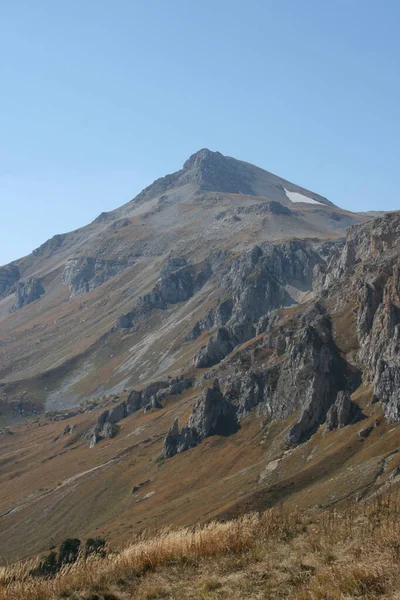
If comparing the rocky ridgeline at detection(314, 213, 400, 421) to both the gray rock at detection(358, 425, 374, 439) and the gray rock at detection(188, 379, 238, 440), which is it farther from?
the gray rock at detection(188, 379, 238, 440)

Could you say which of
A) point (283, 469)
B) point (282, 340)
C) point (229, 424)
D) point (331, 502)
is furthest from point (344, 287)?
point (331, 502)

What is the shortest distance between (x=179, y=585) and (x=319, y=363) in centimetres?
13549

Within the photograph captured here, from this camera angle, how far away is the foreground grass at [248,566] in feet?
35.9

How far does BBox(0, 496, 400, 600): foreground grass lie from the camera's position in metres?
A: 10.9

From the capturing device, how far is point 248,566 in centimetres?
1268

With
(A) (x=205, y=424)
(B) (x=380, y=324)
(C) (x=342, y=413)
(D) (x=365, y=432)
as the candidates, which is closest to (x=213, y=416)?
(A) (x=205, y=424)

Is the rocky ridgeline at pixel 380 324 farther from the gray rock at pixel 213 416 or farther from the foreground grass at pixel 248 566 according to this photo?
the foreground grass at pixel 248 566

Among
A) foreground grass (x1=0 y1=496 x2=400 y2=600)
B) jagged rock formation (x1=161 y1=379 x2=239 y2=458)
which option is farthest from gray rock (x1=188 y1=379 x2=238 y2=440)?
foreground grass (x1=0 y1=496 x2=400 y2=600)

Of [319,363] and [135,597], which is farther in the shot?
[319,363]

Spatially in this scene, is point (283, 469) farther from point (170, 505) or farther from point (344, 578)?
point (344, 578)

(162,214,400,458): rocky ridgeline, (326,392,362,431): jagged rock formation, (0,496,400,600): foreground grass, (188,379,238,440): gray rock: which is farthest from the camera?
(188,379,238,440): gray rock

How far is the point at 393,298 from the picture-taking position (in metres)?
141

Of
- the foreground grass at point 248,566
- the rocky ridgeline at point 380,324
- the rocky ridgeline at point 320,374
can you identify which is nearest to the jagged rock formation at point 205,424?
the rocky ridgeline at point 320,374

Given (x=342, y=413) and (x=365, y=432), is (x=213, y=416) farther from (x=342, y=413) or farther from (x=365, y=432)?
(x=365, y=432)
